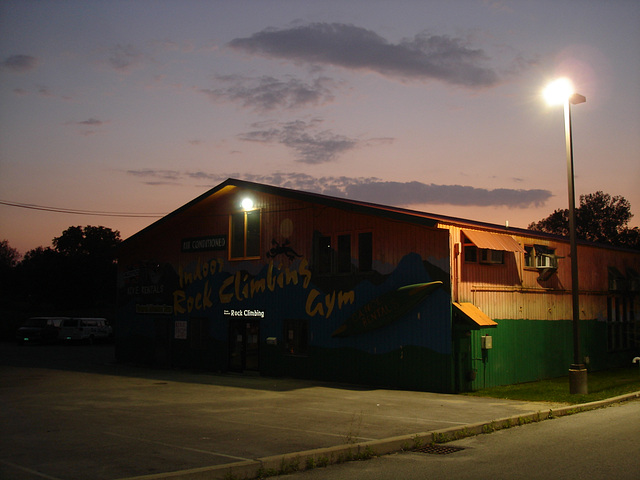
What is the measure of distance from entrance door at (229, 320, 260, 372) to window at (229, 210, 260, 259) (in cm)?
271

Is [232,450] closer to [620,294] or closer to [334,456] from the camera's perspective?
[334,456]

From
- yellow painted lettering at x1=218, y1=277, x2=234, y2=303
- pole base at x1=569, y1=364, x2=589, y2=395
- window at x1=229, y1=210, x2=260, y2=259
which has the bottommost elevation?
pole base at x1=569, y1=364, x2=589, y2=395

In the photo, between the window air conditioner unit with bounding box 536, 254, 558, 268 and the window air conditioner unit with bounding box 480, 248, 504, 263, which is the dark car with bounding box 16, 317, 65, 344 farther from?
the window air conditioner unit with bounding box 536, 254, 558, 268

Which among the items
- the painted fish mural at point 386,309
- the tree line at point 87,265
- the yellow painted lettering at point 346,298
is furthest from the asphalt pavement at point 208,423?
the tree line at point 87,265

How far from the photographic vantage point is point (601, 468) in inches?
353

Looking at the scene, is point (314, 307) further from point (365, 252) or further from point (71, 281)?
point (71, 281)

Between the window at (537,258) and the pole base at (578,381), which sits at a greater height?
the window at (537,258)

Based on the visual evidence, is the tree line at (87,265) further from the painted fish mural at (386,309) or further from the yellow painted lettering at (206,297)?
the painted fish mural at (386,309)

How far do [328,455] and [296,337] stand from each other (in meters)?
13.7

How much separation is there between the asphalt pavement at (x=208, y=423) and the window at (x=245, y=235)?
525cm

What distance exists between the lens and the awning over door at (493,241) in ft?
64.4

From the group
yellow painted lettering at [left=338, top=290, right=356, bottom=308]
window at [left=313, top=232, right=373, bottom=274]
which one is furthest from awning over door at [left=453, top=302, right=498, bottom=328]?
yellow painted lettering at [left=338, top=290, right=356, bottom=308]

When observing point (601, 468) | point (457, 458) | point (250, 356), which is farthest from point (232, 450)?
point (250, 356)

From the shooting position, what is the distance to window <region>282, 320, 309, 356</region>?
23.4 meters
